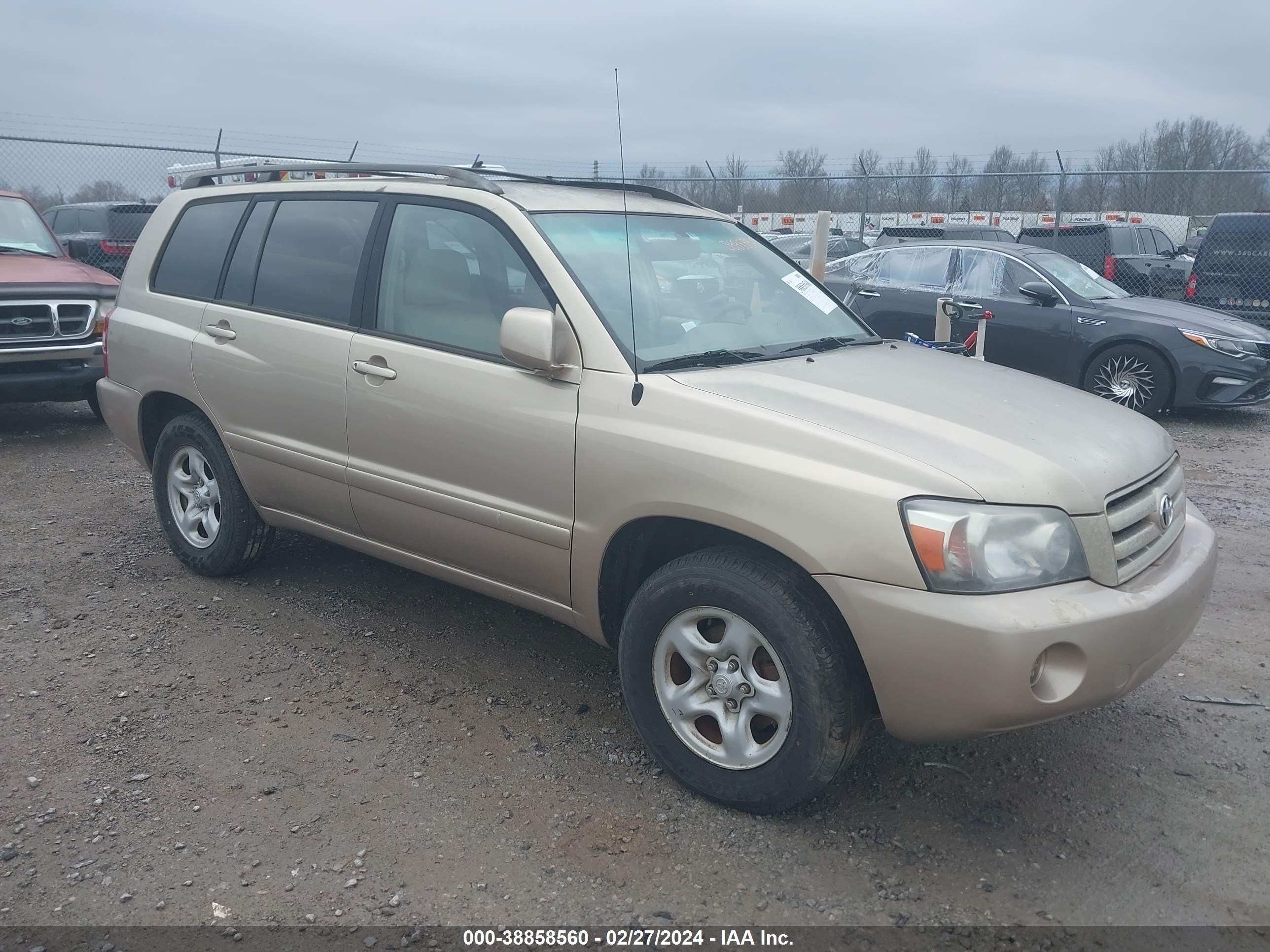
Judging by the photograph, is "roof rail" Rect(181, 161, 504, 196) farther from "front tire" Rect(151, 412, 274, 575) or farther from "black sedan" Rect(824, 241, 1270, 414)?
"black sedan" Rect(824, 241, 1270, 414)

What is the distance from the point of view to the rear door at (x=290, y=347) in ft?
13.0

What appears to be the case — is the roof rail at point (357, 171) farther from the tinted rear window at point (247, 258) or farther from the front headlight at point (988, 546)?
the front headlight at point (988, 546)

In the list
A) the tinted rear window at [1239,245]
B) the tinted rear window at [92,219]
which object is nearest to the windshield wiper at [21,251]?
the tinted rear window at [92,219]

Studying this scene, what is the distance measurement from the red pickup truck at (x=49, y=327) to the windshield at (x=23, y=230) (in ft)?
0.39

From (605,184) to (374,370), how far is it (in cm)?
129

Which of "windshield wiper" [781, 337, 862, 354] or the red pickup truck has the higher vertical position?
"windshield wiper" [781, 337, 862, 354]

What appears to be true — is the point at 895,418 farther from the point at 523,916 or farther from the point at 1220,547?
the point at 1220,547

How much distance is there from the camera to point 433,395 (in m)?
3.57

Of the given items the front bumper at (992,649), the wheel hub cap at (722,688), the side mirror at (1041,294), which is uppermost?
the side mirror at (1041,294)

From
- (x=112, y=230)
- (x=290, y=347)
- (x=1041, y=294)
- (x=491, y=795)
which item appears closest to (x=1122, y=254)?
(x=1041, y=294)

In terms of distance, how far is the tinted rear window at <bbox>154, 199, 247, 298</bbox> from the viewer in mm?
4617

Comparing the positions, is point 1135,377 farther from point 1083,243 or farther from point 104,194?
point 104,194

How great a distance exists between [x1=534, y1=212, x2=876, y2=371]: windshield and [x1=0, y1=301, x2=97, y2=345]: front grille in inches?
229

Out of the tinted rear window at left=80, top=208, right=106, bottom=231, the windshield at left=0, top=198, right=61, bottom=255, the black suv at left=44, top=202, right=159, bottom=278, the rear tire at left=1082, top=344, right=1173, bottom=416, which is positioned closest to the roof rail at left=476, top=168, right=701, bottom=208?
the rear tire at left=1082, top=344, right=1173, bottom=416
